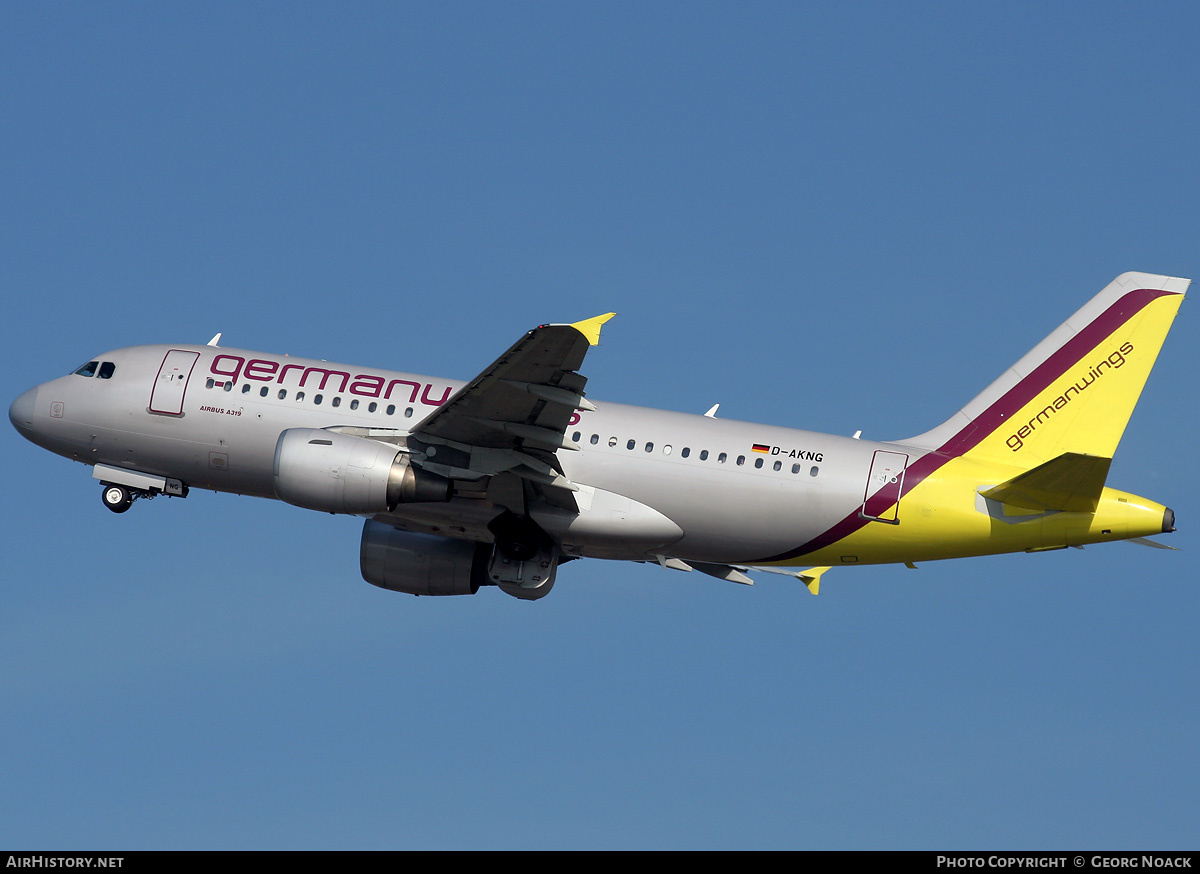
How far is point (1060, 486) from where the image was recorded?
33.0 metres

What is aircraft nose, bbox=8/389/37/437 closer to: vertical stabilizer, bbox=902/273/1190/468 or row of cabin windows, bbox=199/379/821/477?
row of cabin windows, bbox=199/379/821/477

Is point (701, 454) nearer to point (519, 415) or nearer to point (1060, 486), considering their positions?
point (519, 415)

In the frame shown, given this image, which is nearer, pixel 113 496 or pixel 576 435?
pixel 576 435

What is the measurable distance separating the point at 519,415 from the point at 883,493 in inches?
347

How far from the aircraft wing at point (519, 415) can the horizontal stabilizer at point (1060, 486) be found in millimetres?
10195

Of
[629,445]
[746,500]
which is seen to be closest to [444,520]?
[629,445]

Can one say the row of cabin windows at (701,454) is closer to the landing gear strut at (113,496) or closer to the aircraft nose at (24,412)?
the landing gear strut at (113,496)

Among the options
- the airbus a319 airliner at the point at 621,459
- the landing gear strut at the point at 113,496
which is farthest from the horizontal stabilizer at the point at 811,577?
the landing gear strut at the point at 113,496

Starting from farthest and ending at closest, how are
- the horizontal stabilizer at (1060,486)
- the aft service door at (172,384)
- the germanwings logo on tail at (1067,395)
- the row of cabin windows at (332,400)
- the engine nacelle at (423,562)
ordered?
the engine nacelle at (423,562), the aft service door at (172,384), the row of cabin windows at (332,400), the germanwings logo on tail at (1067,395), the horizontal stabilizer at (1060,486)

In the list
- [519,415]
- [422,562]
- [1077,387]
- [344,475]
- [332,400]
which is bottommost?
[344,475]

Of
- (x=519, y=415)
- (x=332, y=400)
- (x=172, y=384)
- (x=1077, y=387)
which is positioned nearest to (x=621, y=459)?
(x=519, y=415)

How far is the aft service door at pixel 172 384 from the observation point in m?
37.3

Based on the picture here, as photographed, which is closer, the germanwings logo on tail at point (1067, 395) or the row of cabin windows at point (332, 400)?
the germanwings logo on tail at point (1067, 395)

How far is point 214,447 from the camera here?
36.8m
